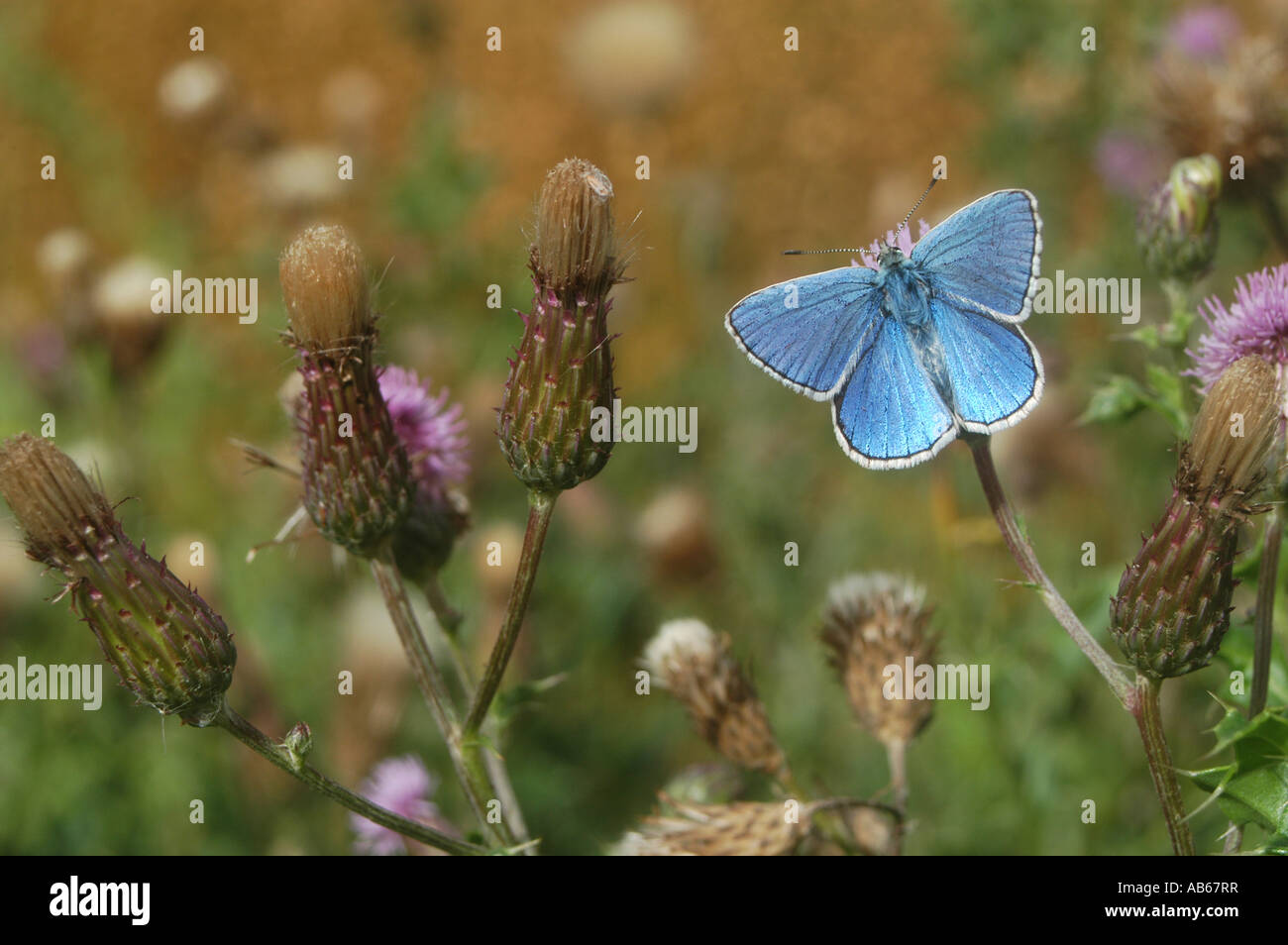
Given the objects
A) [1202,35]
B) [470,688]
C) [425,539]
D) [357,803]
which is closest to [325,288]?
[425,539]

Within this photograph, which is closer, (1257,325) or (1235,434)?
(1235,434)

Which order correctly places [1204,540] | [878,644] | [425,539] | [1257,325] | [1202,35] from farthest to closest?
[1202,35] < [878,644] < [425,539] < [1257,325] < [1204,540]

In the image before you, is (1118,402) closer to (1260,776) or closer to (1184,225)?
(1184,225)

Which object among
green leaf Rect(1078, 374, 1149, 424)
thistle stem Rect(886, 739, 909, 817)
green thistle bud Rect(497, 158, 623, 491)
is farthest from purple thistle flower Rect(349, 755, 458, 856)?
green leaf Rect(1078, 374, 1149, 424)

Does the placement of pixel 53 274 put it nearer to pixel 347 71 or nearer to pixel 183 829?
pixel 183 829

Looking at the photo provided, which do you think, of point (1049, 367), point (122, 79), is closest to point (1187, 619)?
point (1049, 367)

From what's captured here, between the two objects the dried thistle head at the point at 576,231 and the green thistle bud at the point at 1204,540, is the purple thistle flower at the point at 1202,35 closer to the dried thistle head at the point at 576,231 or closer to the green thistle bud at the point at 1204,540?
the green thistle bud at the point at 1204,540
